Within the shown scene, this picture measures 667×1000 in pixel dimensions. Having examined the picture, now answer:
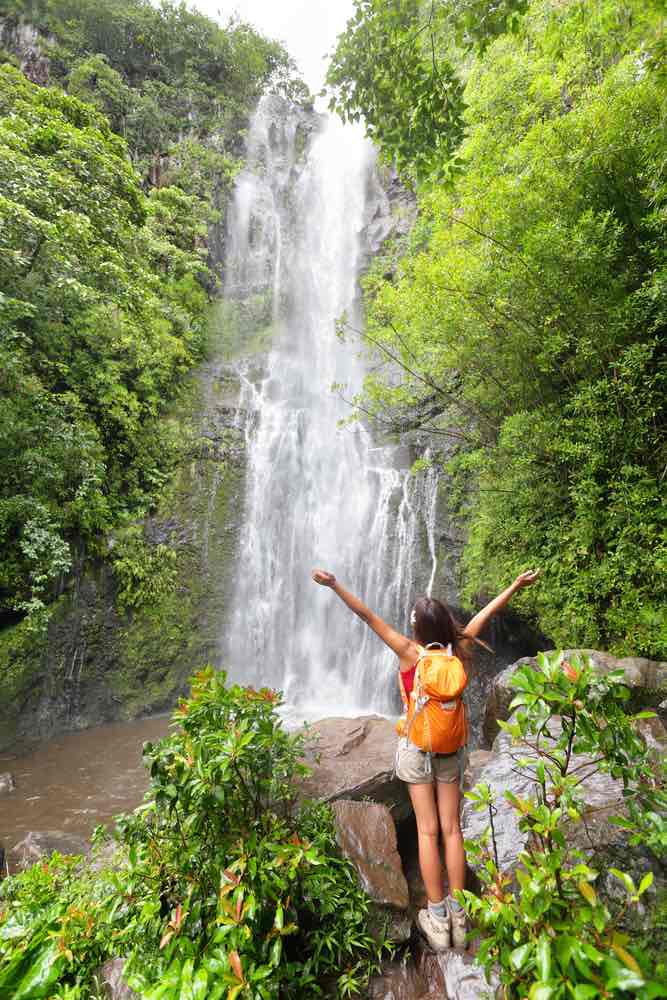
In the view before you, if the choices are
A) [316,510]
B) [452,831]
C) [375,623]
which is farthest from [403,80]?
[316,510]

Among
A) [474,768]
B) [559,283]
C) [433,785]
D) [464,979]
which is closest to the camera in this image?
[464,979]

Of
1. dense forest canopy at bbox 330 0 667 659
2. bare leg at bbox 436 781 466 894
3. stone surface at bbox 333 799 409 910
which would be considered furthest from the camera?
dense forest canopy at bbox 330 0 667 659

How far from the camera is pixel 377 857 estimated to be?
2.67 m

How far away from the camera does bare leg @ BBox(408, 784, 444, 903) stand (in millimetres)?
2287

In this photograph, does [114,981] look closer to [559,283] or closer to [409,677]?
[409,677]

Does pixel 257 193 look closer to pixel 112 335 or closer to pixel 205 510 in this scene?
pixel 112 335

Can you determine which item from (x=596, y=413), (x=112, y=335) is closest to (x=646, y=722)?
(x=596, y=413)

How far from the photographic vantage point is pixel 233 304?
59.6 ft

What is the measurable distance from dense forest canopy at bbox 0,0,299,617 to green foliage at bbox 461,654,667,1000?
26.7 feet

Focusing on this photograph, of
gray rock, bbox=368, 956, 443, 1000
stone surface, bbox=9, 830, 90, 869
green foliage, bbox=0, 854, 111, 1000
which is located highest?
green foliage, bbox=0, 854, 111, 1000

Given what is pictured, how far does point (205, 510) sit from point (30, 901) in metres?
9.30

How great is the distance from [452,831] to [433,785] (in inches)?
8.8

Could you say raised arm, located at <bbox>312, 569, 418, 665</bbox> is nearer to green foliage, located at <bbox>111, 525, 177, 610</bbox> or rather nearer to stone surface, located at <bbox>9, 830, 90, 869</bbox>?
stone surface, located at <bbox>9, 830, 90, 869</bbox>

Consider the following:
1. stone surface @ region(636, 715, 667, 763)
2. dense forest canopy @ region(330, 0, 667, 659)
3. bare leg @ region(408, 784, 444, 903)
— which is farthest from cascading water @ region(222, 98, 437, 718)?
bare leg @ region(408, 784, 444, 903)
